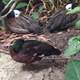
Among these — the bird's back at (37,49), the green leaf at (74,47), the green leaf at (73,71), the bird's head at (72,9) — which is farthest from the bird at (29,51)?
the green leaf at (73,71)

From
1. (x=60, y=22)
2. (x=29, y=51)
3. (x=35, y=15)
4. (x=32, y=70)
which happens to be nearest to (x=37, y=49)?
(x=29, y=51)

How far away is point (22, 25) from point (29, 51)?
1.35 meters

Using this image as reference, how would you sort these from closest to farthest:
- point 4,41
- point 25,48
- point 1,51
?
1. point 25,48
2. point 1,51
3. point 4,41

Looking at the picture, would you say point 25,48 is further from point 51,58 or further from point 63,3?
point 63,3

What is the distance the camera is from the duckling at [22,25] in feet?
12.9

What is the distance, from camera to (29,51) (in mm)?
2773

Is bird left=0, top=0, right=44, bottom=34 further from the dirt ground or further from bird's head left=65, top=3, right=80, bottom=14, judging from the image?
the dirt ground

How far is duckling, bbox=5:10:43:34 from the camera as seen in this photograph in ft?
12.9

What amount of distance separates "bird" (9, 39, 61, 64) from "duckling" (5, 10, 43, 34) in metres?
1.03

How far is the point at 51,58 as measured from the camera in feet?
9.93

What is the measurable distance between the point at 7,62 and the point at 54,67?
53 cm

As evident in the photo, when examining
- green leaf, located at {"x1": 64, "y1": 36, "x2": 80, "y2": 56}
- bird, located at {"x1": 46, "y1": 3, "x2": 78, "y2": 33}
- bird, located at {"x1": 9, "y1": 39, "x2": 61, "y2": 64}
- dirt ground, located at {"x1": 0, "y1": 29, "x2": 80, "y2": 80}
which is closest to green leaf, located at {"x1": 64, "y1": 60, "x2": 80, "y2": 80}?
green leaf, located at {"x1": 64, "y1": 36, "x2": 80, "y2": 56}

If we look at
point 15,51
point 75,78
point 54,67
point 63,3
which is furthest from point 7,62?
point 63,3

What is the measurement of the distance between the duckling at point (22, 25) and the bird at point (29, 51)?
1.03m
